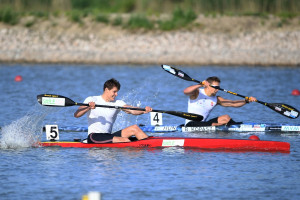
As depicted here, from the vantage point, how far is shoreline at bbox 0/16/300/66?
2850 centimetres

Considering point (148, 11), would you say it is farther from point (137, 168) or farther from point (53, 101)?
point (137, 168)

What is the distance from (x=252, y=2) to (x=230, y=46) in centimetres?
361

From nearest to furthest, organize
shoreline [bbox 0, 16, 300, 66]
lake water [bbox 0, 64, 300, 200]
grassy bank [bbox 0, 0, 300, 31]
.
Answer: lake water [bbox 0, 64, 300, 200] → shoreline [bbox 0, 16, 300, 66] → grassy bank [bbox 0, 0, 300, 31]

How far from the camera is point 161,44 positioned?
29.5 m

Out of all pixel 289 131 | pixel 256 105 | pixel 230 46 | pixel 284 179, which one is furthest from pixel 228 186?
pixel 230 46

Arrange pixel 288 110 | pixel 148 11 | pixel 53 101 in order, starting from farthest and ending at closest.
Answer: pixel 148 11, pixel 288 110, pixel 53 101

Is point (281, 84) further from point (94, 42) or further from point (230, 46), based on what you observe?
point (94, 42)

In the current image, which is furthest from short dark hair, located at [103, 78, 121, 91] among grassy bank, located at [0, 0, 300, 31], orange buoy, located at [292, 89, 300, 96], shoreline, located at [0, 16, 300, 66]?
grassy bank, located at [0, 0, 300, 31]

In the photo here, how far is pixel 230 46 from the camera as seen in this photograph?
96.1ft

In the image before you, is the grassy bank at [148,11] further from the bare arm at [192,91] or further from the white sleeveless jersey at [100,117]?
the white sleeveless jersey at [100,117]

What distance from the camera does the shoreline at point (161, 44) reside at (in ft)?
93.5

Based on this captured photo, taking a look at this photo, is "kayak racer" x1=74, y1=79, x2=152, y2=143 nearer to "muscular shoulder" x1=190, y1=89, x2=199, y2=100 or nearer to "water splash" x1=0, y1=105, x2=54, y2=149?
"water splash" x1=0, y1=105, x2=54, y2=149

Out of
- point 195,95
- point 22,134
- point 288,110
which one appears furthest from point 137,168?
point 288,110

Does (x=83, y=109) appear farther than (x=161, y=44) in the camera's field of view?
No
